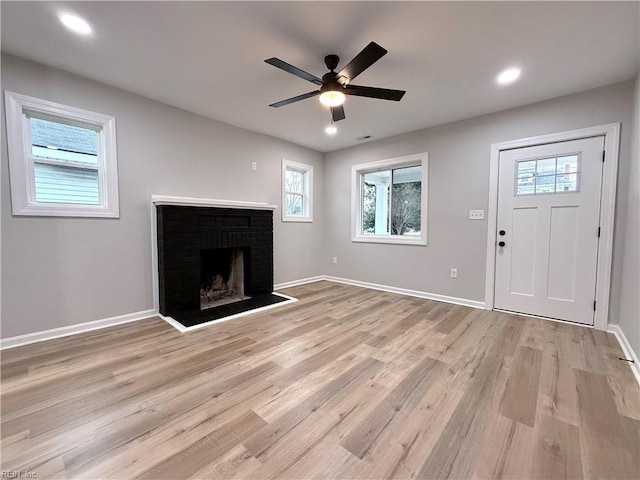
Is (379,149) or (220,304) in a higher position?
(379,149)

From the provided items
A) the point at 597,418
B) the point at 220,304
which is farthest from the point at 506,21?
the point at 220,304

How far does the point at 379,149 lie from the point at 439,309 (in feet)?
8.98

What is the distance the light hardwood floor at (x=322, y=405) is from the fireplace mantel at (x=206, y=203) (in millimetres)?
1433

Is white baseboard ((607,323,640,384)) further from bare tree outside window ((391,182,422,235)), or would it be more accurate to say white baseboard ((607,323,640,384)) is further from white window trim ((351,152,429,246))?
bare tree outside window ((391,182,422,235))

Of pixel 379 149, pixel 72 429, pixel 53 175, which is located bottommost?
pixel 72 429

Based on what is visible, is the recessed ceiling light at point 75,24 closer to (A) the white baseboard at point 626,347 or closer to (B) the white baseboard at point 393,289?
(B) the white baseboard at point 393,289

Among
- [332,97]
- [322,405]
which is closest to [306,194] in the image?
[332,97]

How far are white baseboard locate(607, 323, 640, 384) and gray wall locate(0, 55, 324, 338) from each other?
443 cm

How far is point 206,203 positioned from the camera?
343 cm

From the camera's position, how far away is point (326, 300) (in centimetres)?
389

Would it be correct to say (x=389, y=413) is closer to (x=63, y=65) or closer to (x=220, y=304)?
(x=220, y=304)

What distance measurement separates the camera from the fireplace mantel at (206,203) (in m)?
3.10

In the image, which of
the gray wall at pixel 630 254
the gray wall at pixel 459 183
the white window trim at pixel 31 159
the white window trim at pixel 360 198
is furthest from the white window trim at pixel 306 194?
the gray wall at pixel 630 254

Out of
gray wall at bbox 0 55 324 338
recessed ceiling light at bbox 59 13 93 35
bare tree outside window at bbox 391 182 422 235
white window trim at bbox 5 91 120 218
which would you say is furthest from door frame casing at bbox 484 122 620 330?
white window trim at bbox 5 91 120 218
